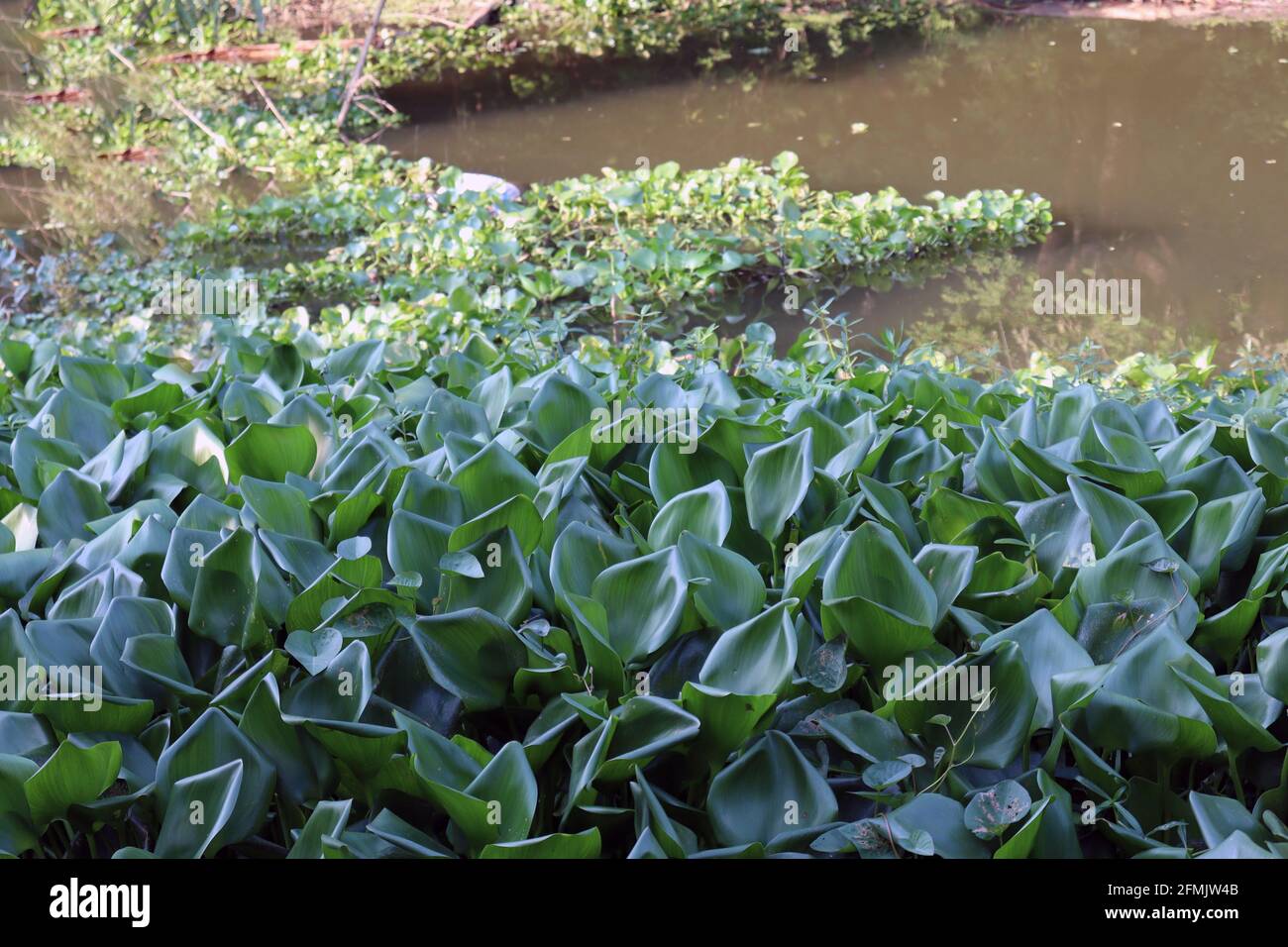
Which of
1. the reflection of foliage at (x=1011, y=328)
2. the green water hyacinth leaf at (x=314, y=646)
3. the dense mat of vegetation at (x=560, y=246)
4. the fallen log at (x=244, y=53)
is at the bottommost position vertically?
the reflection of foliage at (x=1011, y=328)

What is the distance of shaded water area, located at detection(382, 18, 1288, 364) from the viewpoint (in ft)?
17.6

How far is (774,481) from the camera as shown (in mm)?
1536

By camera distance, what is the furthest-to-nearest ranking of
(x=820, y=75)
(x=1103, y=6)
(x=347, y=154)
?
(x=1103, y=6)
(x=820, y=75)
(x=347, y=154)

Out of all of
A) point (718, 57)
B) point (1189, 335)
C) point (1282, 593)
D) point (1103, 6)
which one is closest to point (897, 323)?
point (1189, 335)

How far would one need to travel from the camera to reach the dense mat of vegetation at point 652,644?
1131 mm

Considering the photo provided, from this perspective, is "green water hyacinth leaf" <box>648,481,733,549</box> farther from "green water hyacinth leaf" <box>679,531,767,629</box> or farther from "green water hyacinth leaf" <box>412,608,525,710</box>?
"green water hyacinth leaf" <box>412,608,525,710</box>

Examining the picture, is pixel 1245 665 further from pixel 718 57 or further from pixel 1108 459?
pixel 718 57

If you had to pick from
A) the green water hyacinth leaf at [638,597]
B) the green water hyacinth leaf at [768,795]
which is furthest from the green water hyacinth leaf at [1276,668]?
the green water hyacinth leaf at [638,597]

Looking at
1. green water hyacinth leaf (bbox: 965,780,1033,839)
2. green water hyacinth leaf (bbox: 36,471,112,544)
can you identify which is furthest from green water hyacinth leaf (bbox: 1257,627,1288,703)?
green water hyacinth leaf (bbox: 36,471,112,544)

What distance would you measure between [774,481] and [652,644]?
1.14ft

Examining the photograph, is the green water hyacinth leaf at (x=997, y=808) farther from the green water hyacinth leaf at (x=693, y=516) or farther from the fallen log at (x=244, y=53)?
the fallen log at (x=244, y=53)

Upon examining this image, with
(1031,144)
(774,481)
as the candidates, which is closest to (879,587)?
(774,481)
